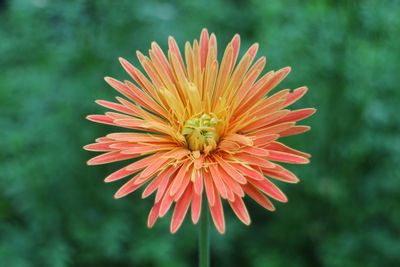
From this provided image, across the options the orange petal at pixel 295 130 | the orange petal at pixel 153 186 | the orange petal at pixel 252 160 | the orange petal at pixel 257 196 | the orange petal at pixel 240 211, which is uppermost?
the orange petal at pixel 295 130

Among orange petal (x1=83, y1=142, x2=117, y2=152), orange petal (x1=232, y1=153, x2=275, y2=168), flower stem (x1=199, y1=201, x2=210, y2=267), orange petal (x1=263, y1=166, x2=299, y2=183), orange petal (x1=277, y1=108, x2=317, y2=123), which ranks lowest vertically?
flower stem (x1=199, y1=201, x2=210, y2=267)

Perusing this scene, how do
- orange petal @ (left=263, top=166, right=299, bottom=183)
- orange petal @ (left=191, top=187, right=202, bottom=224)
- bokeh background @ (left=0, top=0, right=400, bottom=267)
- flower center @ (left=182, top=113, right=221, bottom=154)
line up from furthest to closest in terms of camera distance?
1. bokeh background @ (left=0, top=0, right=400, bottom=267)
2. flower center @ (left=182, top=113, right=221, bottom=154)
3. orange petal @ (left=263, top=166, right=299, bottom=183)
4. orange petal @ (left=191, top=187, right=202, bottom=224)

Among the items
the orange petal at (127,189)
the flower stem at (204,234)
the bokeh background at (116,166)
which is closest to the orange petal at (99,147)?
the orange petal at (127,189)

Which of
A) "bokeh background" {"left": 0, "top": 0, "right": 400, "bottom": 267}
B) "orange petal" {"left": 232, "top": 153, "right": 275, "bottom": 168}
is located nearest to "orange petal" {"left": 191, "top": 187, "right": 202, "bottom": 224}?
"orange petal" {"left": 232, "top": 153, "right": 275, "bottom": 168}

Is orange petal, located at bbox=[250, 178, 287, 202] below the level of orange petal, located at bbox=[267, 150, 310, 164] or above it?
below

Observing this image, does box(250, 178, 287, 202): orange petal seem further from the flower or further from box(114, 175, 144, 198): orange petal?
box(114, 175, 144, 198): orange petal

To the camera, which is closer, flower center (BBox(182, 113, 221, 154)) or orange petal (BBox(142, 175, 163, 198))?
orange petal (BBox(142, 175, 163, 198))

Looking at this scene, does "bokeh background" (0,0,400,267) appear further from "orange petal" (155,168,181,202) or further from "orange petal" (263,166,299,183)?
"orange petal" (263,166,299,183)

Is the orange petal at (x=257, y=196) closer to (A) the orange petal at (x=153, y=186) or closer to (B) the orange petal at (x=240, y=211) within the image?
(B) the orange petal at (x=240, y=211)

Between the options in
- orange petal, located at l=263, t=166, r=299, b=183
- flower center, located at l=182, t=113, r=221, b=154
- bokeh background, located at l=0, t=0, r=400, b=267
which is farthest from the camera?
bokeh background, located at l=0, t=0, r=400, b=267
